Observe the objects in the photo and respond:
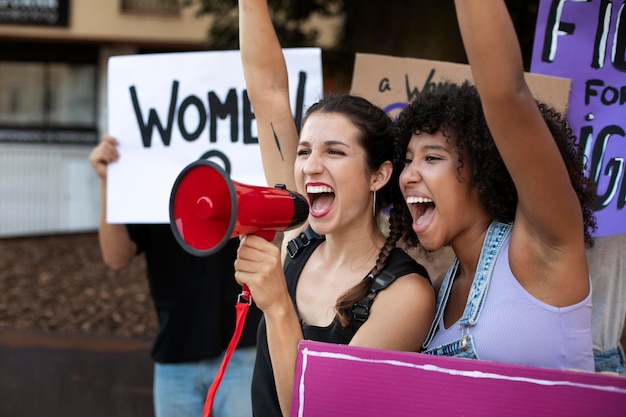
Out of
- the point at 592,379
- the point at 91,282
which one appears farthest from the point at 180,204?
the point at 91,282

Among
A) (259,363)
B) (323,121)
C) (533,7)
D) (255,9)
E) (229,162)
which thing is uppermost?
(533,7)

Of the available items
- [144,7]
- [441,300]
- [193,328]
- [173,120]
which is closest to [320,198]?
[441,300]

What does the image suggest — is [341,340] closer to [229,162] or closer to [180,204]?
[180,204]

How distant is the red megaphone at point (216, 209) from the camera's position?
58.0 inches

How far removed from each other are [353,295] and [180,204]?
48 centimetres

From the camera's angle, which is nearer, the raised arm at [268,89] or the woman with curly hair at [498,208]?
the woman with curly hair at [498,208]

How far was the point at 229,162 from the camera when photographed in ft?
9.88

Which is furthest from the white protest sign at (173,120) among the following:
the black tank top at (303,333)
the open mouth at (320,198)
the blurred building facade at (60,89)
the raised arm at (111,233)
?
the blurred building facade at (60,89)

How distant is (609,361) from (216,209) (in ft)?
4.81

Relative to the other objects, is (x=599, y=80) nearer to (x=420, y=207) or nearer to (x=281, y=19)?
(x=420, y=207)

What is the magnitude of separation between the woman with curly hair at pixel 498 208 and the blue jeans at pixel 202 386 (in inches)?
43.0

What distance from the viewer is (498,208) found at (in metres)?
1.79

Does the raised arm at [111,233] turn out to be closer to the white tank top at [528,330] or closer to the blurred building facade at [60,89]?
the white tank top at [528,330]

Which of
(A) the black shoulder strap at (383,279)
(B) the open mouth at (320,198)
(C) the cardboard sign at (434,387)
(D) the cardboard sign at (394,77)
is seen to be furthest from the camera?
(D) the cardboard sign at (394,77)
